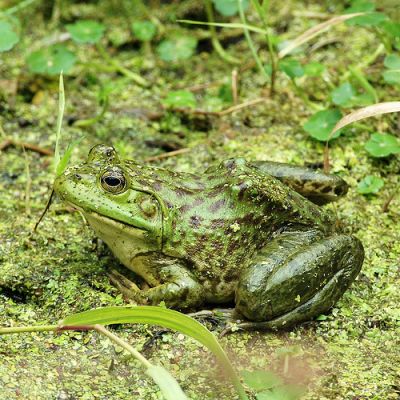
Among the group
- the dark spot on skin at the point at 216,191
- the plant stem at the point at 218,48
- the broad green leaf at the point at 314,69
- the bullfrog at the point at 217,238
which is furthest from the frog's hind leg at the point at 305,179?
the plant stem at the point at 218,48

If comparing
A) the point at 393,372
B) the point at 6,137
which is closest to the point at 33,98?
the point at 6,137

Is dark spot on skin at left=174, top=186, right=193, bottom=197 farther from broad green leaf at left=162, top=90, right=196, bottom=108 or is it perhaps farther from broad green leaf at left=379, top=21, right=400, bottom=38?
broad green leaf at left=379, top=21, right=400, bottom=38

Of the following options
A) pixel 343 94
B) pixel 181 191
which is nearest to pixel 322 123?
pixel 343 94

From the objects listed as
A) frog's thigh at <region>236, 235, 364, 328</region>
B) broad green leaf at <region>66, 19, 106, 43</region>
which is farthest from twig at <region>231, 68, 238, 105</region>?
frog's thigh at <region>236, 235, 364, 328</region>

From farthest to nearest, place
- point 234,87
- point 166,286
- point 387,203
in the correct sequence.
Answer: point 234,87 < point 387,203 < point 166,286

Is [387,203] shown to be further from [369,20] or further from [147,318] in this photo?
[147,318]

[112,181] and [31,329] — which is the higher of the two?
[112,181]
